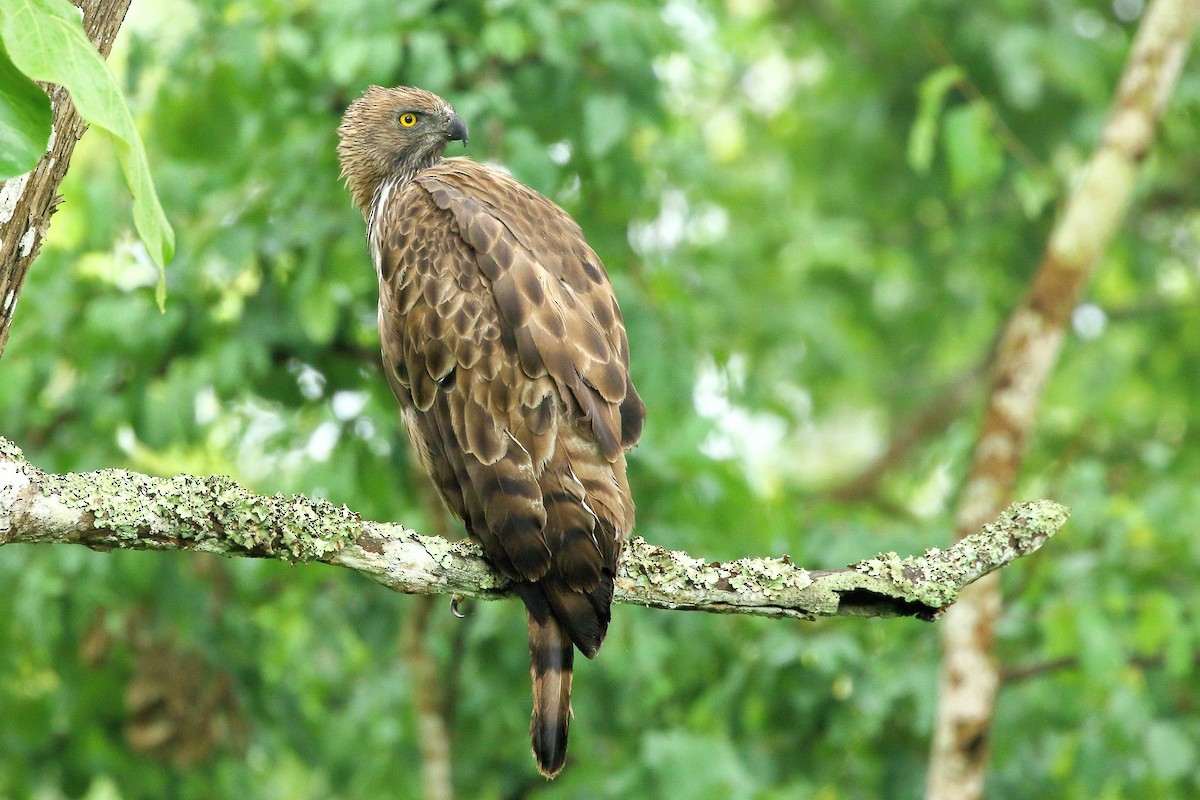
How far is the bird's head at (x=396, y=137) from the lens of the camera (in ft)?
16.4

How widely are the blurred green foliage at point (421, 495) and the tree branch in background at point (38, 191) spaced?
86.9 inches

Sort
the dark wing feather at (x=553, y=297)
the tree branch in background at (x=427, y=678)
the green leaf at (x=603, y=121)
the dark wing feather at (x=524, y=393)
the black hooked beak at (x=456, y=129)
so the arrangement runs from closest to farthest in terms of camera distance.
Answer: the dark wing feather at (x=524, y=393) < the dark wing feather at (x=553, y=297) < the black hooked beak at (x=456, y=129) < the green leaf at (x=603, y=121) < the tree branch in background at (x=427, y=678)

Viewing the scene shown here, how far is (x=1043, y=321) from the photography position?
5.59m

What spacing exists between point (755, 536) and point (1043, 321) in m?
1.44

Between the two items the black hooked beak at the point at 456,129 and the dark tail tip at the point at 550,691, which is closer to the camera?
the dark tail tip at the point at 550,691

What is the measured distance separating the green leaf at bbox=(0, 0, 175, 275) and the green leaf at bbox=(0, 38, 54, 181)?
0.20ft

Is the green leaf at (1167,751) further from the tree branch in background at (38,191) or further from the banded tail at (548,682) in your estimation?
the tree branch in background at (38,191)

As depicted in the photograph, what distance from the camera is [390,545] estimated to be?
300 cm

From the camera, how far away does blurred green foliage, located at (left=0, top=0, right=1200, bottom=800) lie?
17.6ft

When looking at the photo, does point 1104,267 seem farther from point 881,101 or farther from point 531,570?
point 531,570

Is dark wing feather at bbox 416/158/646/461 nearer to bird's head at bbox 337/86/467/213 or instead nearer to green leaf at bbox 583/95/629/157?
bird's head at bbox 337/86/467/213

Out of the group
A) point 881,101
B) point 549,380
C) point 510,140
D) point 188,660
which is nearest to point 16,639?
point 188,660

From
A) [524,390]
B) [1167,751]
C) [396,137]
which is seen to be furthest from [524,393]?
[1167,751]

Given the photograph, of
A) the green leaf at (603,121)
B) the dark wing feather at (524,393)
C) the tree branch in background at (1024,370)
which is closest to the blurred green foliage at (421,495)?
the green leaf at (603,121)
